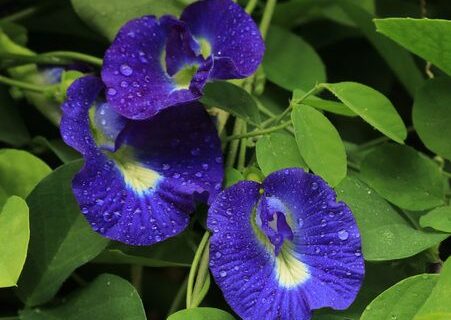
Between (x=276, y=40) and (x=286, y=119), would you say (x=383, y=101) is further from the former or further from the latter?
(x=276, y=40)

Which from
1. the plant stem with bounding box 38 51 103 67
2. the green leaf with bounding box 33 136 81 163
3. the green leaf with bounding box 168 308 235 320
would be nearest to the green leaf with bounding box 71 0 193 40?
the plant stem with bounding box 38 51 103 67

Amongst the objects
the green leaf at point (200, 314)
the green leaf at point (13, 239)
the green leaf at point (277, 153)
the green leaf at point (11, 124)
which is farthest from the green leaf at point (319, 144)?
the green leaf at point (11, 124)

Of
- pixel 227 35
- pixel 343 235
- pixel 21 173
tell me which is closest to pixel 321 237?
pixel 343 235

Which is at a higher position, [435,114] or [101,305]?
[435,114]

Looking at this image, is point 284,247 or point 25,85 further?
point 25,85

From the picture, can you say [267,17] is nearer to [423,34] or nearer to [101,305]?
[423,34]

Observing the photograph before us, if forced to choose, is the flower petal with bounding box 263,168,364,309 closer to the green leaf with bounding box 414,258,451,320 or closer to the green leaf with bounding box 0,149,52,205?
the green leaf with bounding box 414,258,451,320
